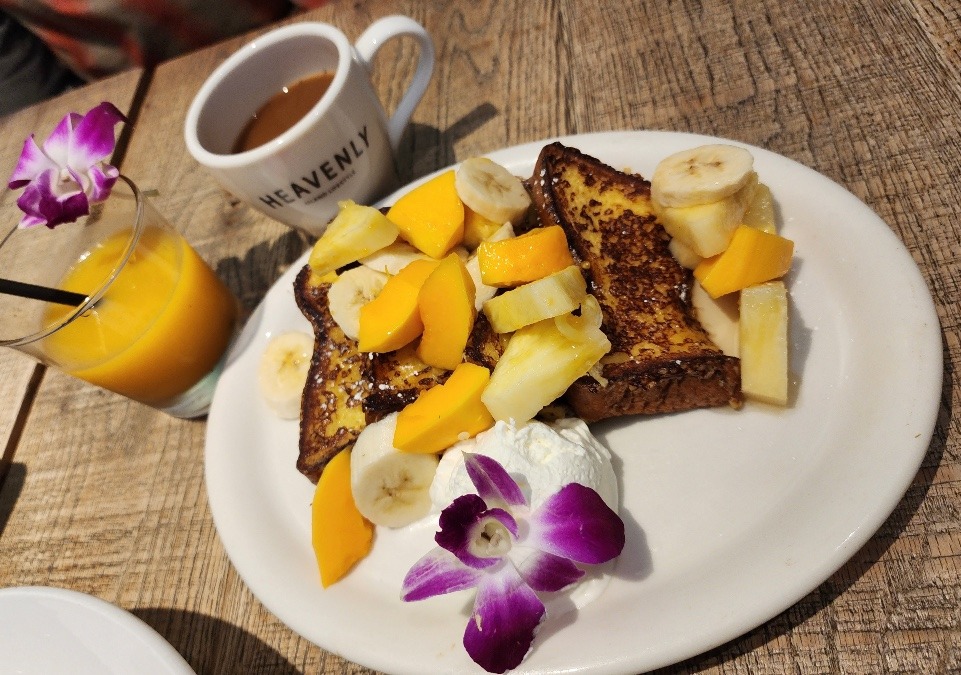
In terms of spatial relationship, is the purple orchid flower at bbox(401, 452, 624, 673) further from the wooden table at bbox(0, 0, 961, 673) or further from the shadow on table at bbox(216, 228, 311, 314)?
the shadow on table at bbox(216, 228, 311, 314)

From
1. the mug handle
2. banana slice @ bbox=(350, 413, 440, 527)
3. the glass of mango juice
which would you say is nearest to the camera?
banana slice @ bbox=(350, 413, 440, 527)

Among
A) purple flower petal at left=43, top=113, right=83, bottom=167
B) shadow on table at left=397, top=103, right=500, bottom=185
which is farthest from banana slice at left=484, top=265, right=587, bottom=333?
purple flower petal at left=43, top=113, right=83, bottom=167

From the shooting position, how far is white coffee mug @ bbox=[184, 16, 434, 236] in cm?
134

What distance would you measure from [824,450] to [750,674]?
0.34 meters

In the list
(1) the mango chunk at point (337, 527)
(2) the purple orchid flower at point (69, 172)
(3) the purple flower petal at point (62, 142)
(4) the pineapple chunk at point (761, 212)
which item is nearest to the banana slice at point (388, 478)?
(1) the mango chunk at point (337, 527)

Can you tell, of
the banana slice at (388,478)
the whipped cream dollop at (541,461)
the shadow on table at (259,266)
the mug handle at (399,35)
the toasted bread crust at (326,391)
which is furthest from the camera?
the shadow on table at (259,266)

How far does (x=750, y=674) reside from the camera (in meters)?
0.89

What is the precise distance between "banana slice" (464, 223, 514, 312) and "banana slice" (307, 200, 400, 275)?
173mm

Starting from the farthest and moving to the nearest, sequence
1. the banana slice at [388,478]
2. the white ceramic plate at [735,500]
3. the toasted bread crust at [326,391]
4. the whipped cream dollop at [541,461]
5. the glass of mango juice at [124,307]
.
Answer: the glass of mango juice at [124,307], the toasted bread crust at [326,391], the banana slice at [388,478], the whipped cream dollop at [541,461], the white ceramic plate at [735,500]

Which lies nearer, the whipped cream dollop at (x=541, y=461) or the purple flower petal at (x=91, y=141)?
the whipped cream dollop at (x=541, y=461)

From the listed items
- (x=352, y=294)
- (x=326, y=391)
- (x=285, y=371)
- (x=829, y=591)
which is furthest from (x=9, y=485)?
(x=829, y=591)

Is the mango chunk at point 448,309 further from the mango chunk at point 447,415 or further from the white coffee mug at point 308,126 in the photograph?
the white coffee mug at point 308,126

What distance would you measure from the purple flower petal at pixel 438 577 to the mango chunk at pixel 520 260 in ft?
1.52

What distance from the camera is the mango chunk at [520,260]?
3.51 feet
